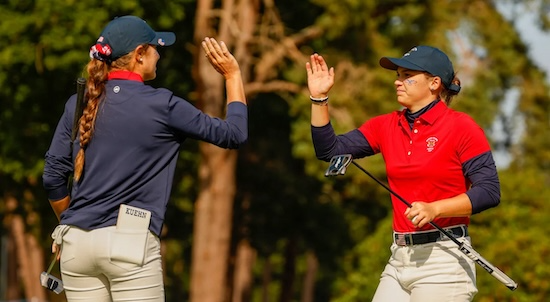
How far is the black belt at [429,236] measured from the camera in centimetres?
628

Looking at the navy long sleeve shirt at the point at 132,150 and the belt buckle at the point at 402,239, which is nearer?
the navy long sleeve shirt at the point at 132,150

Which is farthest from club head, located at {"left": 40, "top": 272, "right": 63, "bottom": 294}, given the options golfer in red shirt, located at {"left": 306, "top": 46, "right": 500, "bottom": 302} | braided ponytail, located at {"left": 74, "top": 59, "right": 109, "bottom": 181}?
golfer in red shirt, located at {"left": 306, "top": 46, "right": 500, "bottom": 302}

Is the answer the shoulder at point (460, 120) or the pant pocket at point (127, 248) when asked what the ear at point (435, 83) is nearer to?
the shoulder at point (460, 120)

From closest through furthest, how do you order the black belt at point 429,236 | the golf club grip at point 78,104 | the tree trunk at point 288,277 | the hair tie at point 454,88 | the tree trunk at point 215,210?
the golf club grip at point 78,104, the black belt at point 429,236, the hair tie at point 454,88, the tree trunk at point 215,210, the tree trunk at point 288,277

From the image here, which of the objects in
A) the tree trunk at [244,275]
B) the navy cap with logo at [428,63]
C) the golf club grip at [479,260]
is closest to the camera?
the golf club grip at [479,260]

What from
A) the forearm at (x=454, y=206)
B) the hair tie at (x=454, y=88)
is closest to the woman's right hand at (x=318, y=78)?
the hair tie at (x=454, y=88)

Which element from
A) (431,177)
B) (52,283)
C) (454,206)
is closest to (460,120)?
(431,177)

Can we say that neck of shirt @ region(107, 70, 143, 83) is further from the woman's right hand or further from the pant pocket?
the woman's right hand

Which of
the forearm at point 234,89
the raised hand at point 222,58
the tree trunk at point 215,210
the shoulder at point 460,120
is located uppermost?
the raised hand at point 222,58

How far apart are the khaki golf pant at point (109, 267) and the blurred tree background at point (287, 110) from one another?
42.4 ft

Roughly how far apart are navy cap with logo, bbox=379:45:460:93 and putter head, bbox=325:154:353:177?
1.83 feet

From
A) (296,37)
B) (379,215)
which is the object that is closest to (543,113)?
(379,215)

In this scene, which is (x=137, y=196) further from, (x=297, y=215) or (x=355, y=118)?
(x=297, y=215)

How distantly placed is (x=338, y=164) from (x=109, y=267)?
1.49 metres
